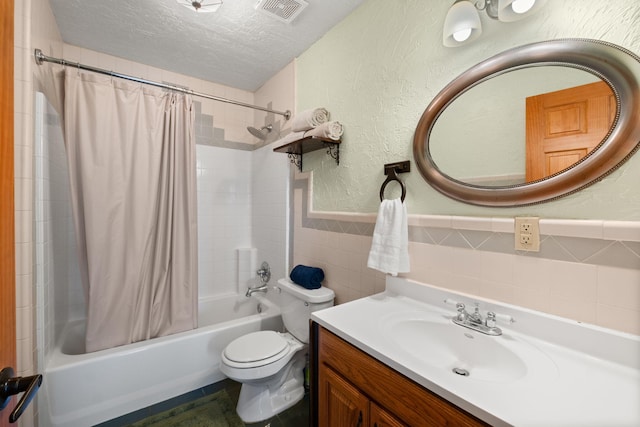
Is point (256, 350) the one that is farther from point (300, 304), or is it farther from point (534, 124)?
point (534, 124)

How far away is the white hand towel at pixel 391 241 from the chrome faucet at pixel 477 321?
270 mm

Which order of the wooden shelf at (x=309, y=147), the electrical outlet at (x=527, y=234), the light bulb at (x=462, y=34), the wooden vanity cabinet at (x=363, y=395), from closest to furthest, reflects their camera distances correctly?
the wooden vanity cabinet at (x=363, y=395), the electrical outlet at (x=527, y=234), the light bulb at (x=462, y=34), the wooden shelf at (x=309, y=147)

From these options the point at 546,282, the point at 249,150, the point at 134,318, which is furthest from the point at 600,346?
the point at 249,150

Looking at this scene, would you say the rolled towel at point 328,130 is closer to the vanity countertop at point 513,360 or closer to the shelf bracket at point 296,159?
the shelf bracket at point 296,159

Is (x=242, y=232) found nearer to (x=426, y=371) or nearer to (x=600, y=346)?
(x=426, y=371)

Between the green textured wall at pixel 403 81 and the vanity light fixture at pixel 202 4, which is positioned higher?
the vanity light fixture at pixel 202 4

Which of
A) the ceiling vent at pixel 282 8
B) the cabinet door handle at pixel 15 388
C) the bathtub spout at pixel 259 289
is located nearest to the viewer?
the cabinet door handle at pixel 15 388

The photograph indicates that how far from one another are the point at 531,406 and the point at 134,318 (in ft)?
6.61

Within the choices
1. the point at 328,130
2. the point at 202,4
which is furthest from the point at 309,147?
the point at 202,4

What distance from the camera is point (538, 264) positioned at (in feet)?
2.89

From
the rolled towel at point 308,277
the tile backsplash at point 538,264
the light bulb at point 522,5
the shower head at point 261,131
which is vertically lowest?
the rolled towel at point 308,277

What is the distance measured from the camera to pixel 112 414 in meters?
1.48

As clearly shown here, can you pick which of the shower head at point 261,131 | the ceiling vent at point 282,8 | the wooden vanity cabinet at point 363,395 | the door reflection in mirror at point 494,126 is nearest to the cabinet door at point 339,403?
the wooden vanity cabinet at point 363,395

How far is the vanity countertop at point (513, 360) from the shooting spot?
544mm
